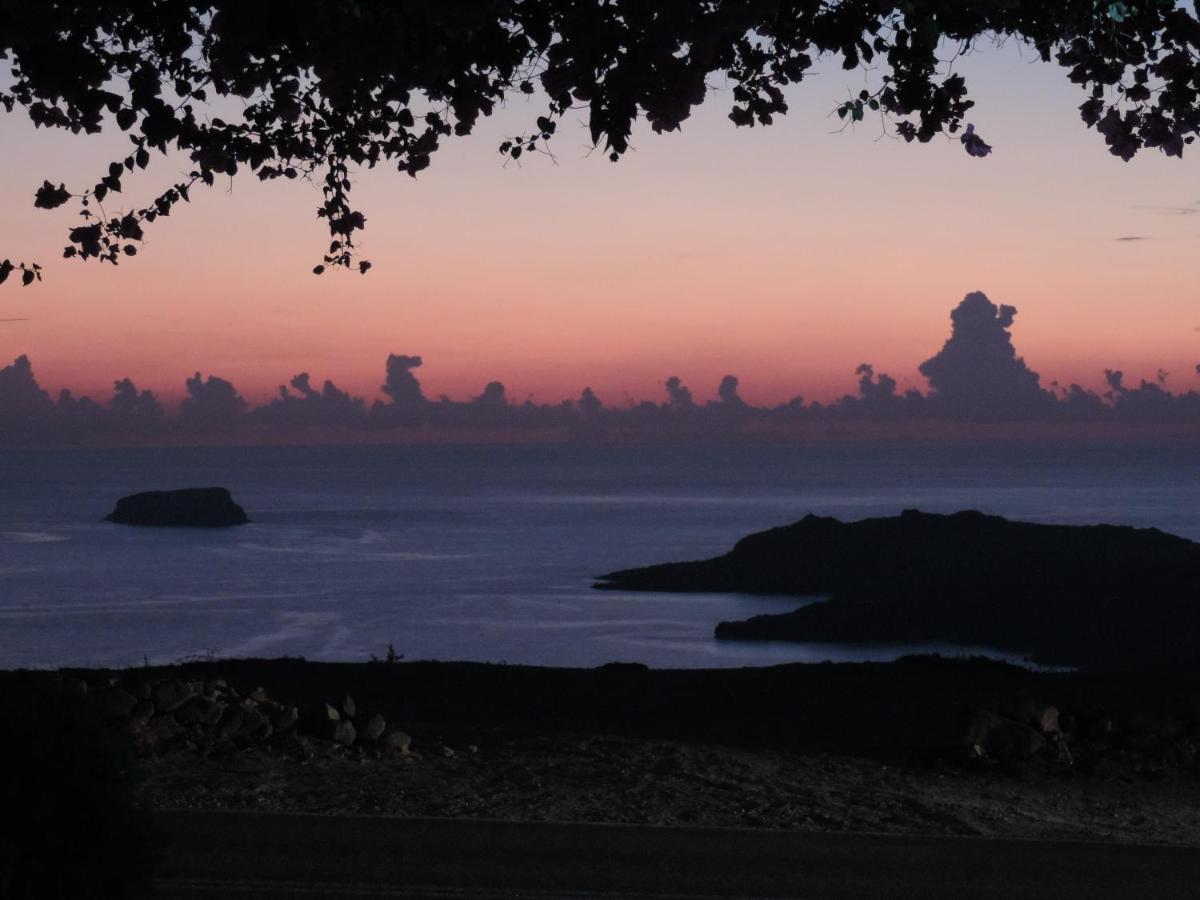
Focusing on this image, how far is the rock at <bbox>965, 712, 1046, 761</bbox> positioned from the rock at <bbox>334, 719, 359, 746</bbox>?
5.73 meters

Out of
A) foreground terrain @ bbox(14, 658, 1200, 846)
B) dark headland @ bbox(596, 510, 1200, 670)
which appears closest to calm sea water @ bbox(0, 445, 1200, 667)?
dark headland @ bbox(596, 510, 1200, 670)

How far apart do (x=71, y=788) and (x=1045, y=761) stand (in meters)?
10.2

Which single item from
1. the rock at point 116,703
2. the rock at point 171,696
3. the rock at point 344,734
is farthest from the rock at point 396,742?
the rock at point 116,703

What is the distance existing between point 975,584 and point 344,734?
70103 millimetres

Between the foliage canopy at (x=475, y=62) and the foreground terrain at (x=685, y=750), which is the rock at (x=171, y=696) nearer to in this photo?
the foreground terrain at (x=685, y=750)

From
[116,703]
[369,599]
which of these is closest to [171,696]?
[116,703]

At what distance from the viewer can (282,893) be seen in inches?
361

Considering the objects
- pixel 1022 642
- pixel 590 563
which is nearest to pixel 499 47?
pixel 1022 642

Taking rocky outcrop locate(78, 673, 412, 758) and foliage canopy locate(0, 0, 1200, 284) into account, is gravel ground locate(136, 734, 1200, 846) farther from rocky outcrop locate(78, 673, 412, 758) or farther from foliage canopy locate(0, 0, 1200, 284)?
foliage canopy locate(0, 0, 1200, 284)

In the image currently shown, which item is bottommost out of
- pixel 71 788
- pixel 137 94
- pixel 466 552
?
pixel 466 552

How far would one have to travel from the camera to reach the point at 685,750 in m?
14.4

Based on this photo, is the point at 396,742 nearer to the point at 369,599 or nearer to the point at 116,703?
the point at 116,703

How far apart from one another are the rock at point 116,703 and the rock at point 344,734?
198 centimetres

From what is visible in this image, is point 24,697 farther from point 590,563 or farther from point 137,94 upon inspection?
point 590,563
